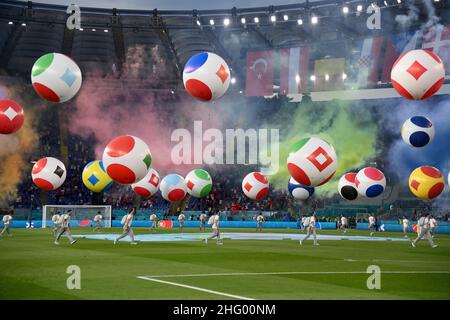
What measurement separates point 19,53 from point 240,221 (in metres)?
28.0

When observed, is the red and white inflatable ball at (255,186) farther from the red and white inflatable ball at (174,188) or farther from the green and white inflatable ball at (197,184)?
the red and white inflatable ball at (174,188)

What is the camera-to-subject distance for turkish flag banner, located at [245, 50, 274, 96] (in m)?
62.1

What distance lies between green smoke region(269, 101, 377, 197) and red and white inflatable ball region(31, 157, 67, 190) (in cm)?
4389

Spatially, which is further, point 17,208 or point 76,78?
point 17,208

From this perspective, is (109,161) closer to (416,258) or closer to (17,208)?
(416,258)

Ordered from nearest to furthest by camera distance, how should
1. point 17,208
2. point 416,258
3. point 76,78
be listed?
1. point 76,78
2. point 416,258
3. point 17,208

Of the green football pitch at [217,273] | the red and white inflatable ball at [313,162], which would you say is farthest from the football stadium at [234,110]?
the red and white inflatable ball at [313,162]

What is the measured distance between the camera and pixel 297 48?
6134cm

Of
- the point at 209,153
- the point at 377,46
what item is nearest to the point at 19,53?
the point at 209,153

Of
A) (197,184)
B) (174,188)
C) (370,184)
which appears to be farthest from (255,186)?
(370,184)

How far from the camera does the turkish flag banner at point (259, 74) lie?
62.1 m

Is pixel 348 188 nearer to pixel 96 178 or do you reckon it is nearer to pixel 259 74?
pixel 96 178

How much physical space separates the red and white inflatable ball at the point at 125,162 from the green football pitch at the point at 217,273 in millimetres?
2489

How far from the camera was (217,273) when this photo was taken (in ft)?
54.5
